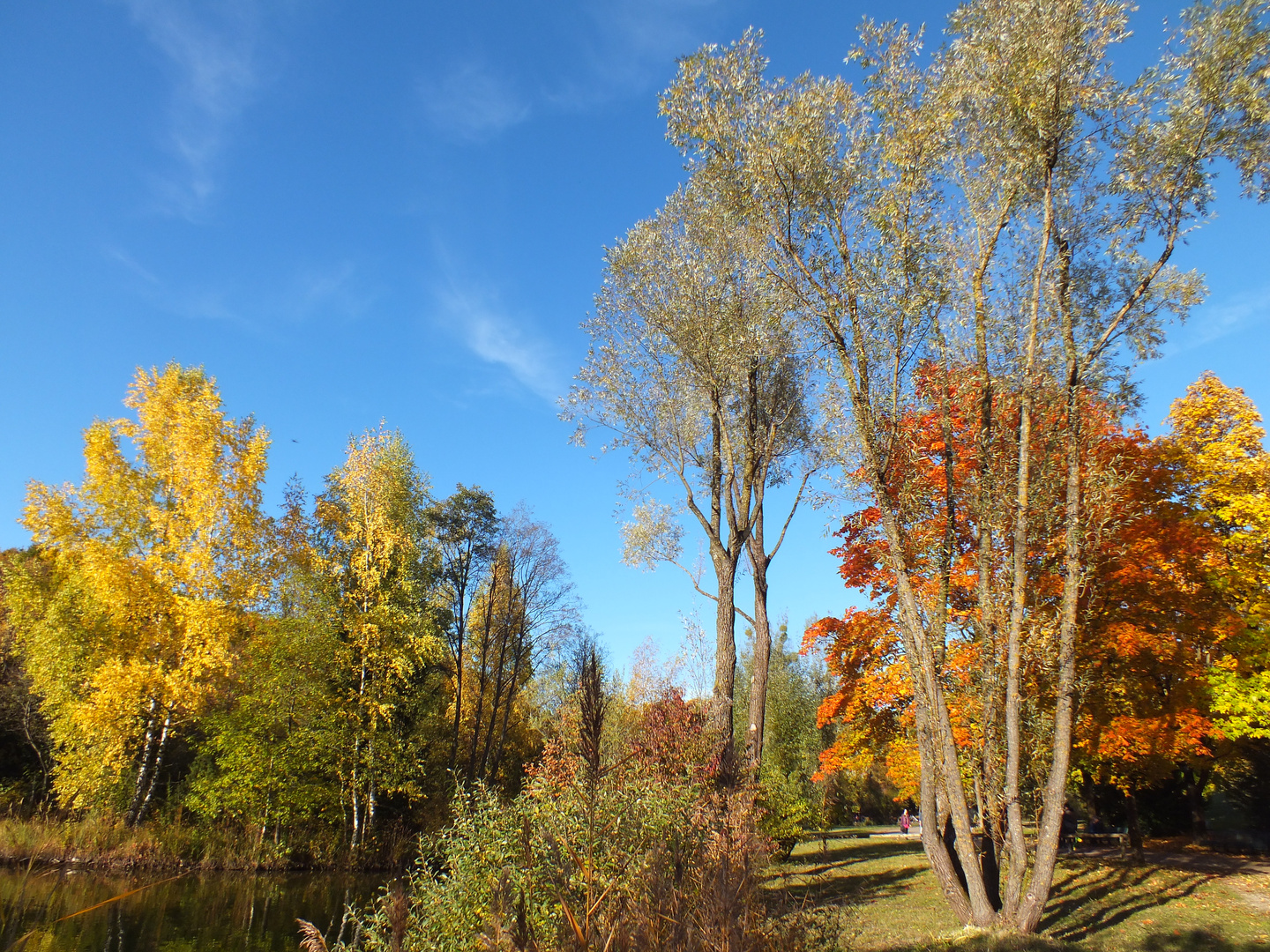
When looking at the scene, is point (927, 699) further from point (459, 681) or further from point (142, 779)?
point (142, 779)

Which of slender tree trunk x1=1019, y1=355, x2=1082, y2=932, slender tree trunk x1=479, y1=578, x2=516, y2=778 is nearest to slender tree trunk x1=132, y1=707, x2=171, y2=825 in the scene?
slender tree trunk x1=479, y1=578, x2=516, y2=778

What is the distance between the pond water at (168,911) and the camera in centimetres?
1070

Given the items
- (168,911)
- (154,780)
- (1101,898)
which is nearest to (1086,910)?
(1101,898)

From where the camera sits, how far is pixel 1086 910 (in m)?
11.8

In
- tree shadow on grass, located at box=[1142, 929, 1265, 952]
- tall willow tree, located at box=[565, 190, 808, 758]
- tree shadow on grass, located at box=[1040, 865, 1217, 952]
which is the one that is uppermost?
tall willow tree, located at box=[565, 190, 808, 758]

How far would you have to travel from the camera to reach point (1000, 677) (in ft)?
33.7

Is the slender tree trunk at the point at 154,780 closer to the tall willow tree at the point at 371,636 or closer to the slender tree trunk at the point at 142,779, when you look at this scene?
the slender tree trunk at the point at 142,779

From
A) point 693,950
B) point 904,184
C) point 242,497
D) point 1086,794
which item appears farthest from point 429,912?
point 1086,794

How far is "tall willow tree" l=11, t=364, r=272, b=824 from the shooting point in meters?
17.2

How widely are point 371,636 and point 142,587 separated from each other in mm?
6115

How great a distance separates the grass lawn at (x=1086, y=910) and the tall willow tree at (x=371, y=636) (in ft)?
40.8

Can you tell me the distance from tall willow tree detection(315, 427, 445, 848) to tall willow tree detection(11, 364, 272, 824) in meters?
2.51

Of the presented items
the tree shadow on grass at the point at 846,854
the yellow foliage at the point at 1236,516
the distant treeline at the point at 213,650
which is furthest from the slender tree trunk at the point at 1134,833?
the distant treeline at the point at 213,650

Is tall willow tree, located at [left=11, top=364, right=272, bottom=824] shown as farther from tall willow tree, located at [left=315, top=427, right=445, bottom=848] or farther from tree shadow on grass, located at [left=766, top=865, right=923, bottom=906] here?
tree shadow on grass, located at [left=766, top=865, right=923, bottom=906]
